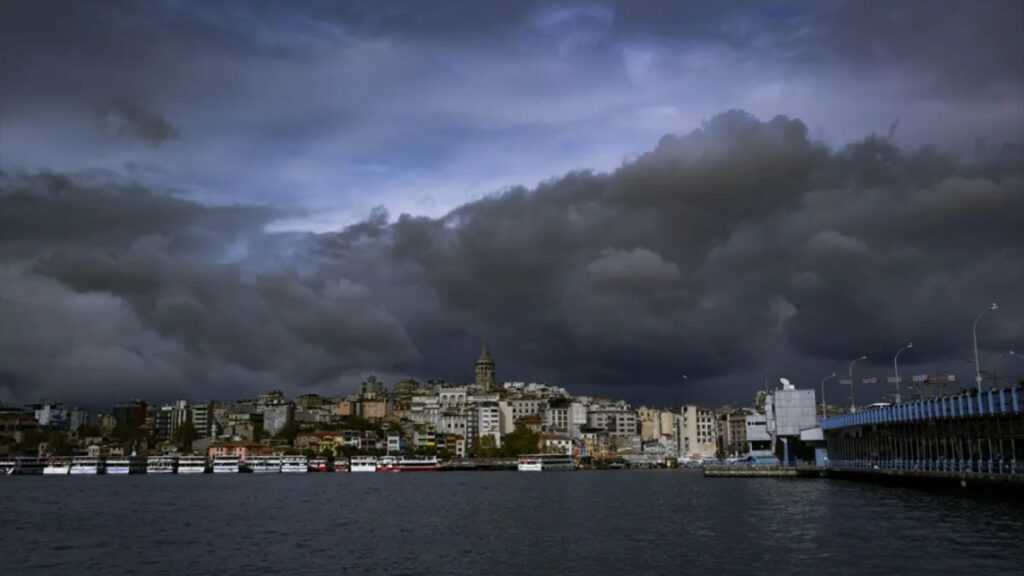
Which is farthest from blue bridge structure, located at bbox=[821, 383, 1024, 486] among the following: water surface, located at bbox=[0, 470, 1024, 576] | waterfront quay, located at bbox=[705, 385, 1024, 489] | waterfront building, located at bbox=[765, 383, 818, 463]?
waterfront building, located at bbox=[765, 383, 818, 463]

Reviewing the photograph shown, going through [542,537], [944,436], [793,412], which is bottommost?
[542,537]

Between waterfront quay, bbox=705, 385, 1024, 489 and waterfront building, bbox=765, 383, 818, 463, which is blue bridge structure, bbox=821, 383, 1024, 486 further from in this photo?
waterfront building, bbox=765, 383, 818, 463

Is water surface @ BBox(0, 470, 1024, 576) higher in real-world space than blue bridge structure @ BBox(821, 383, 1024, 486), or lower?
lower

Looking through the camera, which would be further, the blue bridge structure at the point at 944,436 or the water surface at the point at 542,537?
the blue bridge structure at the point at 944,436

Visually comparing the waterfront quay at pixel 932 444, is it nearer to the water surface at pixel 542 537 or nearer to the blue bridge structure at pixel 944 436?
the blue bridge structure at pixel 944 436

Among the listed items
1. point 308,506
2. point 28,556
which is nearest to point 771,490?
point 308,506

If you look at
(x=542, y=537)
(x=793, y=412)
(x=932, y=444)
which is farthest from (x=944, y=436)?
(x=793, y=412)

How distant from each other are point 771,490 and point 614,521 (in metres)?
42.2

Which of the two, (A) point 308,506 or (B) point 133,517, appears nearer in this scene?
(B) point 133,517

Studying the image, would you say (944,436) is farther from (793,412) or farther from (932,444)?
(793,412)

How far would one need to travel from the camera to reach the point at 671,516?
7200 cm

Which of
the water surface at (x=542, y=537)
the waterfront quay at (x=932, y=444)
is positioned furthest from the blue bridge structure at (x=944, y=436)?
the water surface at (x=542, y=537)

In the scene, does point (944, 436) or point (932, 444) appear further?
point (932, 444)

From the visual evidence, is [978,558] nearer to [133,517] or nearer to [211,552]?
Answer: [211,552]
